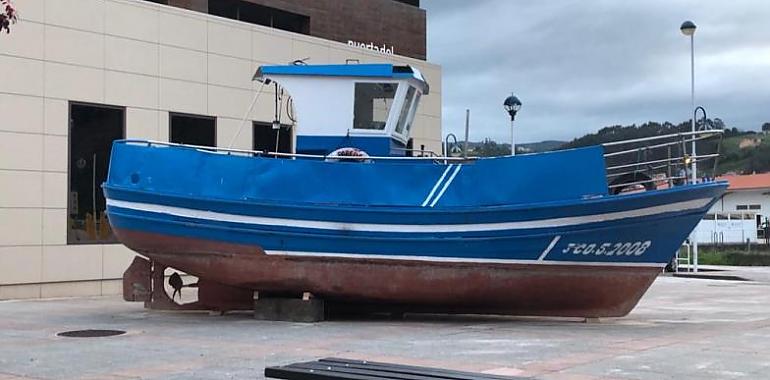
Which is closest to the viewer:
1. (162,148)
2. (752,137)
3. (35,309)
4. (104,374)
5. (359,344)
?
(104,374)

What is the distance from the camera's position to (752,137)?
11619cm

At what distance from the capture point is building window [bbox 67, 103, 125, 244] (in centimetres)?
1636

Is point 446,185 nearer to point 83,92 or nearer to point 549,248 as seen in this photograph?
point 549,248

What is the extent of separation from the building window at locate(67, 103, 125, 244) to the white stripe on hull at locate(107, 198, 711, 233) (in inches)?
202

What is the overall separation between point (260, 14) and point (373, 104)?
13139 millimetres

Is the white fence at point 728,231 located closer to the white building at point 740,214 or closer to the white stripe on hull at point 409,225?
the white building at point 740,214

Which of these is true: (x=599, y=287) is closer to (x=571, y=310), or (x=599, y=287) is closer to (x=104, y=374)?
(x=571, y=310)

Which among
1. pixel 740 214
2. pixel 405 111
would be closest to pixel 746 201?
pixel 740 214

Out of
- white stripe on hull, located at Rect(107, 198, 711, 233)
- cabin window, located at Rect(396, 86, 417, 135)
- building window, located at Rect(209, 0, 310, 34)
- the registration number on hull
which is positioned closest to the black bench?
white stripe on hull, located at Rect(107, 198, 711, 233)

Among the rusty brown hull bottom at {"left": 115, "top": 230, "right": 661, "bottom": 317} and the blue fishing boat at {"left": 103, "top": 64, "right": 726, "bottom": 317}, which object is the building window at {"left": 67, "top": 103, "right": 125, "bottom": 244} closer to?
the blue fishing boat at {"left": 103, "top": 64, "right": 726, "bottom": 317}

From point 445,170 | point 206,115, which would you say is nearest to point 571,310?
point 445,170

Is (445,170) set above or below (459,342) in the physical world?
above

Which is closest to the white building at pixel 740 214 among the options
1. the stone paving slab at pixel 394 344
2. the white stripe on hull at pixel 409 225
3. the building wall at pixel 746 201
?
the building wall at pixel 746 201

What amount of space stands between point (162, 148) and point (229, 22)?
26.1 feet
